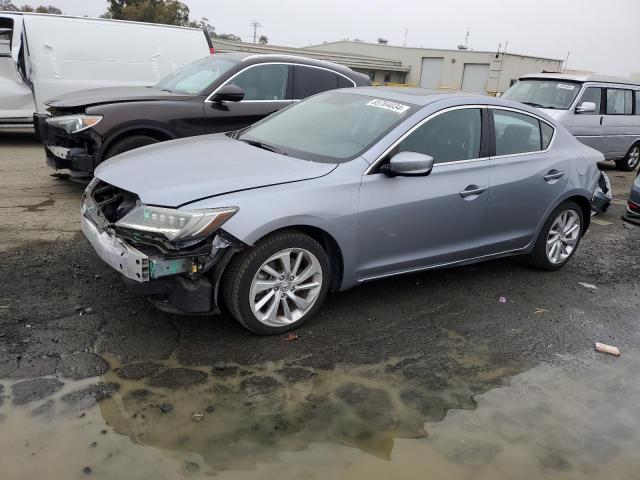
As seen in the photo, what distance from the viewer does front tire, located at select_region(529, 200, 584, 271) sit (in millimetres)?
5230

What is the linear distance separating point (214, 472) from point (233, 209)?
58.5 inches

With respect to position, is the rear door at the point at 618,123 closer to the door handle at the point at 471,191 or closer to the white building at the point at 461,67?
the door handle at the point at 471,191

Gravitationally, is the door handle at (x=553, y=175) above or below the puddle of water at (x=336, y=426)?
above

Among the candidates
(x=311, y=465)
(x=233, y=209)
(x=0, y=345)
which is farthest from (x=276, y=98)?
(x=311, y=465)

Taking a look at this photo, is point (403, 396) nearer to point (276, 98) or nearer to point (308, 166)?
point (308, 166)

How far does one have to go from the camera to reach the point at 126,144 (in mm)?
6176

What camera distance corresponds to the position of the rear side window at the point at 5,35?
924cm

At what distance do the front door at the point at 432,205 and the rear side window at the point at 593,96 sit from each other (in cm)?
706

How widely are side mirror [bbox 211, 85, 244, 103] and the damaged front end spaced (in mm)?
3194

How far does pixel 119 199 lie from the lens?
12.8 feet

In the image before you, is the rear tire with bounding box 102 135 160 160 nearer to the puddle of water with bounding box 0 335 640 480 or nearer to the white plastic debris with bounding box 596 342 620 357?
the puddle of water with bounding box 0 335 640 480

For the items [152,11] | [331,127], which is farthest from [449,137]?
[152,11]

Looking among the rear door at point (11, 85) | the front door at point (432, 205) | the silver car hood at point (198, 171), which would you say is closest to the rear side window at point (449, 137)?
the front door at point (432, 205)

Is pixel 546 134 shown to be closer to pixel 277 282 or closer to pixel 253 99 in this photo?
pixel 277 282
